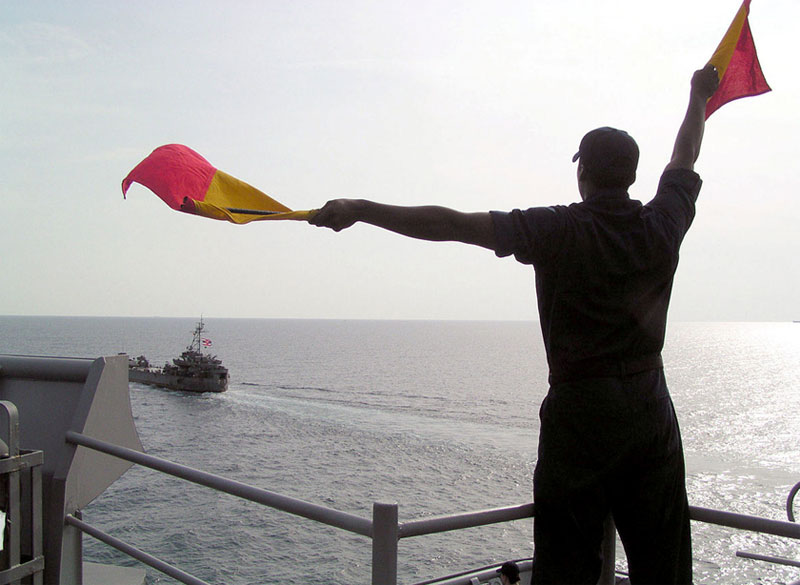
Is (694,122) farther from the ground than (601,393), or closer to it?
farther from the ground

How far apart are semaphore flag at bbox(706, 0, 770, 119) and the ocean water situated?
29255 mm

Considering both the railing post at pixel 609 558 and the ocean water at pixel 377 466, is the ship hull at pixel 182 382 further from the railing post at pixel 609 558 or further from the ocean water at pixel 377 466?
the railing post at pixel 609 558

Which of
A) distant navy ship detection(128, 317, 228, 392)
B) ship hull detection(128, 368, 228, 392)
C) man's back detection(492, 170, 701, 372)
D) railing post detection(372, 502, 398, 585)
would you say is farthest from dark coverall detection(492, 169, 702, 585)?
ship hull detection(128, 368, 228, 392)

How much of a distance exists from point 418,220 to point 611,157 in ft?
2.07

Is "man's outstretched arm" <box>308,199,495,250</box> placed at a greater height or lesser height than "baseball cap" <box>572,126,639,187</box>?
lesser

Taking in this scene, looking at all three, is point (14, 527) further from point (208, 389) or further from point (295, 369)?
point (295, 369)

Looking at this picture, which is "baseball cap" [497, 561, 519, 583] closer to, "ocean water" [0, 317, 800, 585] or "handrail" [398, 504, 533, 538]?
"handrail" [398, 504, 533, 538]

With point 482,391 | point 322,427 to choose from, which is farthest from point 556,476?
point 482,391

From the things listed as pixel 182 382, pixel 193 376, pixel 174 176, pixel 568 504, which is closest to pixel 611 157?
pixel 568 504

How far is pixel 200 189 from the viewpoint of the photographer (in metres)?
2.89

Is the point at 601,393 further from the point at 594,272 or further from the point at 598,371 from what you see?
the point at 594,272

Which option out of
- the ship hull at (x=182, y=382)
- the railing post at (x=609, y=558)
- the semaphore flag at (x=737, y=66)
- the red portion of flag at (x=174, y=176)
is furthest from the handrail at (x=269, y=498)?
the ship hull at (x=182, y=382)

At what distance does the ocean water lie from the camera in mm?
32781

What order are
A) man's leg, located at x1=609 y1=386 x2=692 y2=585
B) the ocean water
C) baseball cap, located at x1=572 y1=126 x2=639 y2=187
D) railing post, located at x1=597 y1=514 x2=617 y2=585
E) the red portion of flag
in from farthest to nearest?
the ocean water
the red portion of flag
railing post, located at x1=597 y1=514 x2=617 y2=585
baseball cap, located at x1=572 y1=126 x2=639 y2=187
man's leg, located at x1=609 y1=386 x2=692 y2=585
